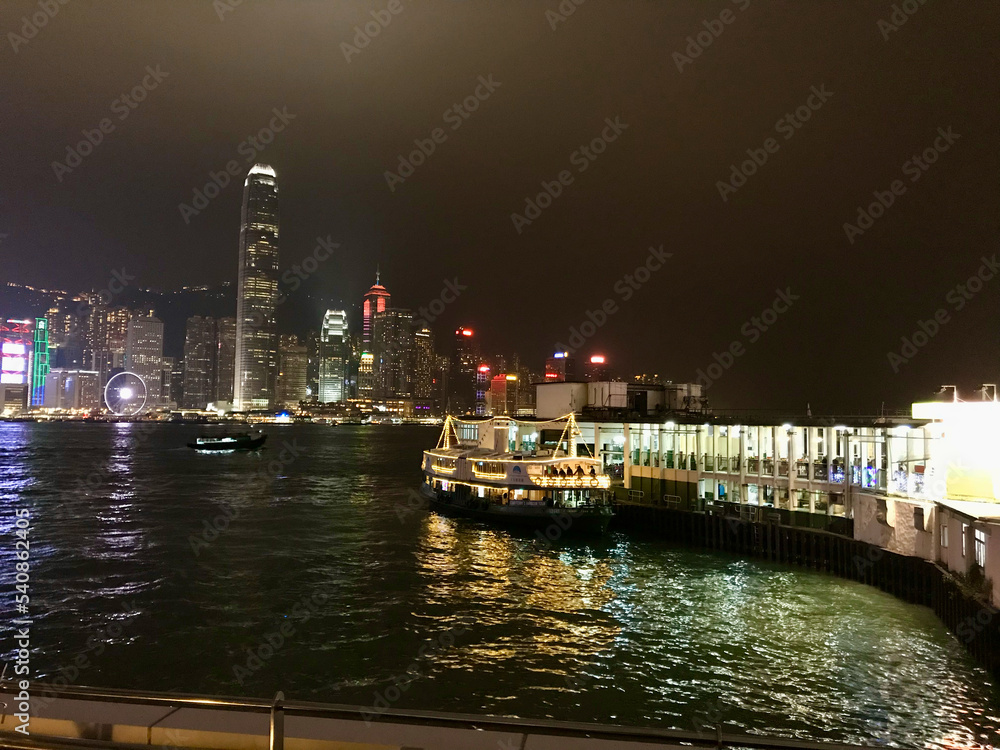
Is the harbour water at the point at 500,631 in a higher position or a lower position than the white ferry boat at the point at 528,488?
lower

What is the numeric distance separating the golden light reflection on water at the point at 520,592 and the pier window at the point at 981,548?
10644mm

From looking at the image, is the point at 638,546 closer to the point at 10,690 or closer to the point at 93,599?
the point at 93,599

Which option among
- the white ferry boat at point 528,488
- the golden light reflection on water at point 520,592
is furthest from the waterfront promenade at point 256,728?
the white ferry boat at point 528,488

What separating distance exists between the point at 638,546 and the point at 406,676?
21.3m

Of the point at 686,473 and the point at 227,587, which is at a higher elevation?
the point at 686,473

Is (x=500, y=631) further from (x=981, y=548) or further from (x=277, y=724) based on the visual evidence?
(x=277, y=724)

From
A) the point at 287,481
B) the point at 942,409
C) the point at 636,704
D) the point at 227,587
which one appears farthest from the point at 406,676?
the point at 287,481

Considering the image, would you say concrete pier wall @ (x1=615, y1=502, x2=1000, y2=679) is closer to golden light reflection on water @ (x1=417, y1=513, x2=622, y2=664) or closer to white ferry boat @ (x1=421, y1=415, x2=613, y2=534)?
white ferry boat @ (x1=421, y1=415, x2=613, y2=534)

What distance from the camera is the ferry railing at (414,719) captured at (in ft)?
15.9

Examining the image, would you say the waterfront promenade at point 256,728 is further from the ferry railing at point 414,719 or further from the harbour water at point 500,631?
the harbour water at point 500,631

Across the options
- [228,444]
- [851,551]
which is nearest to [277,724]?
[851,551]

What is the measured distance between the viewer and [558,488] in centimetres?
4128

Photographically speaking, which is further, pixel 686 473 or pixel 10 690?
pixel 686 473

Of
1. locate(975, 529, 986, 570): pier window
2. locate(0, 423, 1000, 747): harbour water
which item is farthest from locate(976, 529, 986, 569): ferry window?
locate(0, 423, 1000, 747): harbour water
